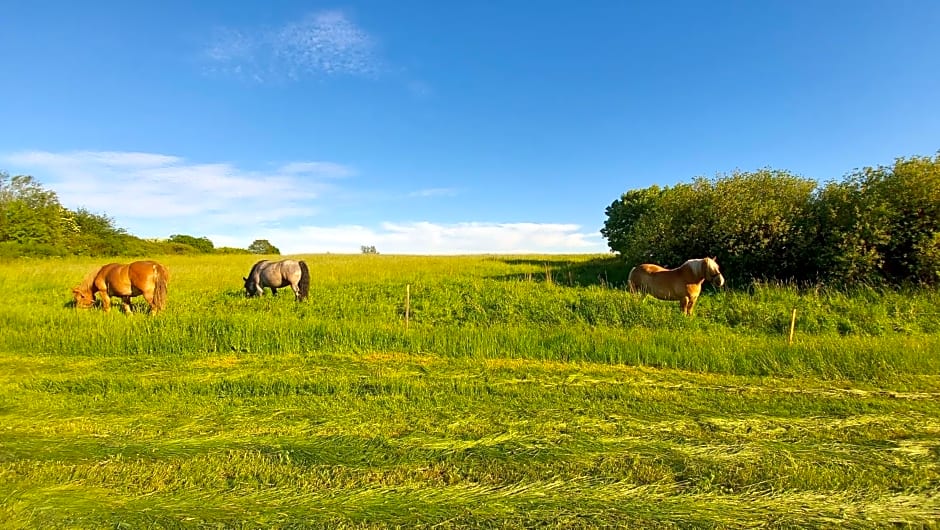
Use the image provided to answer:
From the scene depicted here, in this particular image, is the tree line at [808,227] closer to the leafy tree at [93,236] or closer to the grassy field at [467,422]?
the grassy field at [467,422]

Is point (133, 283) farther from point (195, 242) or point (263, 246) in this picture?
point (263, 246)

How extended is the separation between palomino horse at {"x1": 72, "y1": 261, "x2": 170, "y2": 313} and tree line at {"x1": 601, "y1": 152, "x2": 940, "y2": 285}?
1629 cm

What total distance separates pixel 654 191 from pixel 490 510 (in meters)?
28.3

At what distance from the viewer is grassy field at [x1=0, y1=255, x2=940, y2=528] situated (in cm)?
302

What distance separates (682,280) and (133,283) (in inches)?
556

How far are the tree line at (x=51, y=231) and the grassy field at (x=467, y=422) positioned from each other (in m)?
36.2

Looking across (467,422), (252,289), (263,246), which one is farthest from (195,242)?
(467,422)

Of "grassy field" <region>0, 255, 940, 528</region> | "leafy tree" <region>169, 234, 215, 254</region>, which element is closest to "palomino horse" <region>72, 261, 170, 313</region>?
"grassy field" <region>0, 255, 940, 528</region>

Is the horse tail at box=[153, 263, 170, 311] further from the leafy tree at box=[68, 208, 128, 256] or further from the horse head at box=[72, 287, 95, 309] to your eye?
the leafy tree at box=[68, 208, 128, 256]

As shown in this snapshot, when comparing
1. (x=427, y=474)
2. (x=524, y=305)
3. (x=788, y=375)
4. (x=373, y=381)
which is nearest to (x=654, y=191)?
(x=524, y=305)

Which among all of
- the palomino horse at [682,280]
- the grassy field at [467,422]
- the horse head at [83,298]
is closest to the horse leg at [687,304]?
the palomino horse at [682,280]

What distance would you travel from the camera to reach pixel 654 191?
2808 centimetres

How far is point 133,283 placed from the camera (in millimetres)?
11703

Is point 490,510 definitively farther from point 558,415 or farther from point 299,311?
point 299,311
